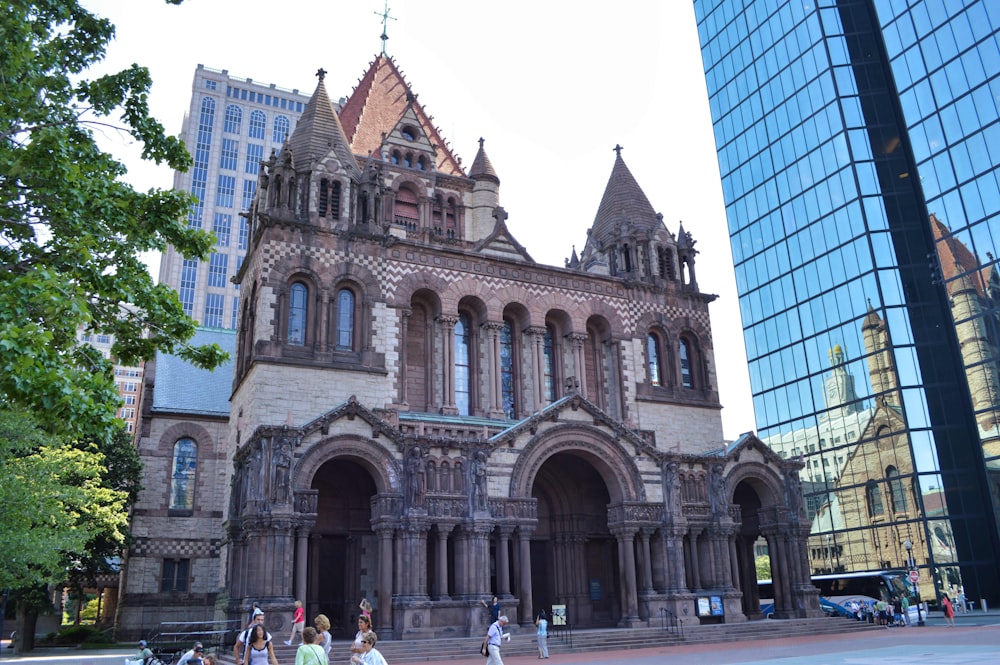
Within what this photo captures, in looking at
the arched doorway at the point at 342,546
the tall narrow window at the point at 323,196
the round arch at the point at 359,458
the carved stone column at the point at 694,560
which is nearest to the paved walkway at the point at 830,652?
the carved stone column at the point at 694,560

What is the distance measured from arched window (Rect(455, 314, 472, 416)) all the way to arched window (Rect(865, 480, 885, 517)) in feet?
95.9

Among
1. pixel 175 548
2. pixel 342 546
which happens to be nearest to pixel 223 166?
pixel 175 548

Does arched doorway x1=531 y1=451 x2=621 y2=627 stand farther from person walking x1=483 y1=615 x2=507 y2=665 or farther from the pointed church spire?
the pointed church spire

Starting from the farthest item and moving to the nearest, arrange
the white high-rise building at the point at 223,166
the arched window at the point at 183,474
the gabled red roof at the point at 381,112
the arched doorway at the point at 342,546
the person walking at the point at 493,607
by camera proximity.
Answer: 1. the white high-rise building at the point at 223,166
2. the gabled red roof at the point at 381,112
3. the arched window at the point at 183,474
4. the arched doorway at the point at 342,546
5. the person walking at the point at 493,607

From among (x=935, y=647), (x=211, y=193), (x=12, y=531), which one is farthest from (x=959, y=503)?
(x=211, y=193)

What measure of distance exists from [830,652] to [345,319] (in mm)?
21520

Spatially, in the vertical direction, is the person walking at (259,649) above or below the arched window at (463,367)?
below

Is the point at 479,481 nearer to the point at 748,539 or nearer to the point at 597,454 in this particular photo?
the point at 597,454

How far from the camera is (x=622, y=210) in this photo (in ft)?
141

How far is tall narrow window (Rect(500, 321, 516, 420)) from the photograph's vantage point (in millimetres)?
36062

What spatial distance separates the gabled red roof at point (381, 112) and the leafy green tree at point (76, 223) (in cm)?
3276

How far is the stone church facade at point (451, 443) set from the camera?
2764 cm

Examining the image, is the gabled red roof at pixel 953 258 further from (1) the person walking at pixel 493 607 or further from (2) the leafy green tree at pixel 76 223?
(2) the leafy green tree at pixel 76 223

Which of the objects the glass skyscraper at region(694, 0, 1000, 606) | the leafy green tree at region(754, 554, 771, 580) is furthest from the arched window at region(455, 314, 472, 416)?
the leafy green tree at region(754, 554, 771, 580)
